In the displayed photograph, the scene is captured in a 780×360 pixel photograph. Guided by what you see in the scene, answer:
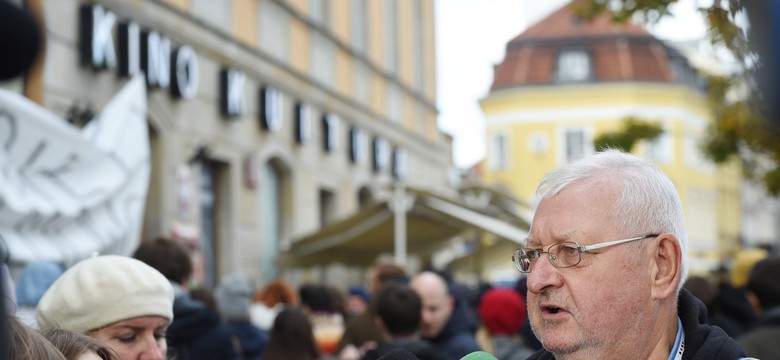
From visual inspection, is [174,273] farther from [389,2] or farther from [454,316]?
[389,2]

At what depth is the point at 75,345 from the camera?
2.60 meters

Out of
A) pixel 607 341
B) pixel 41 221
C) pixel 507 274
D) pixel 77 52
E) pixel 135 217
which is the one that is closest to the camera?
pixel 607 341

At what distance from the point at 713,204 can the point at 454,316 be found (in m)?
61.4

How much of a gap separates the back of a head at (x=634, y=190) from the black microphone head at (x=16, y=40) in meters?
1.88

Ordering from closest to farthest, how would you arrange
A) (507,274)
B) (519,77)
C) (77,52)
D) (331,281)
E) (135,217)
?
(135,217) < (77,52) < (331,281) < (507,274) < (519,77)

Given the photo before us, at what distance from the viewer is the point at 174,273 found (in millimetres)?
5359

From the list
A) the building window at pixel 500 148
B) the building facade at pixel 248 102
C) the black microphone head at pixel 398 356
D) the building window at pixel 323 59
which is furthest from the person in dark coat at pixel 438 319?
the building window at pixel 500 148

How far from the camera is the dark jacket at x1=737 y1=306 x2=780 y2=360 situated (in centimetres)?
534

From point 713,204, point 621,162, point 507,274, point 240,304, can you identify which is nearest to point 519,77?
point 507,274

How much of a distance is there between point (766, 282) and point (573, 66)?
183 ft

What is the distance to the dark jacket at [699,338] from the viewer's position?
2.21 meters

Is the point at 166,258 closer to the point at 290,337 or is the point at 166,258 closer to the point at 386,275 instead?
the point at 290,337

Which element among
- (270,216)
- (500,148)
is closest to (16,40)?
(270,216)

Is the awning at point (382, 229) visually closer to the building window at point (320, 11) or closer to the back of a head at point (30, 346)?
the building window at point (320, 11)
